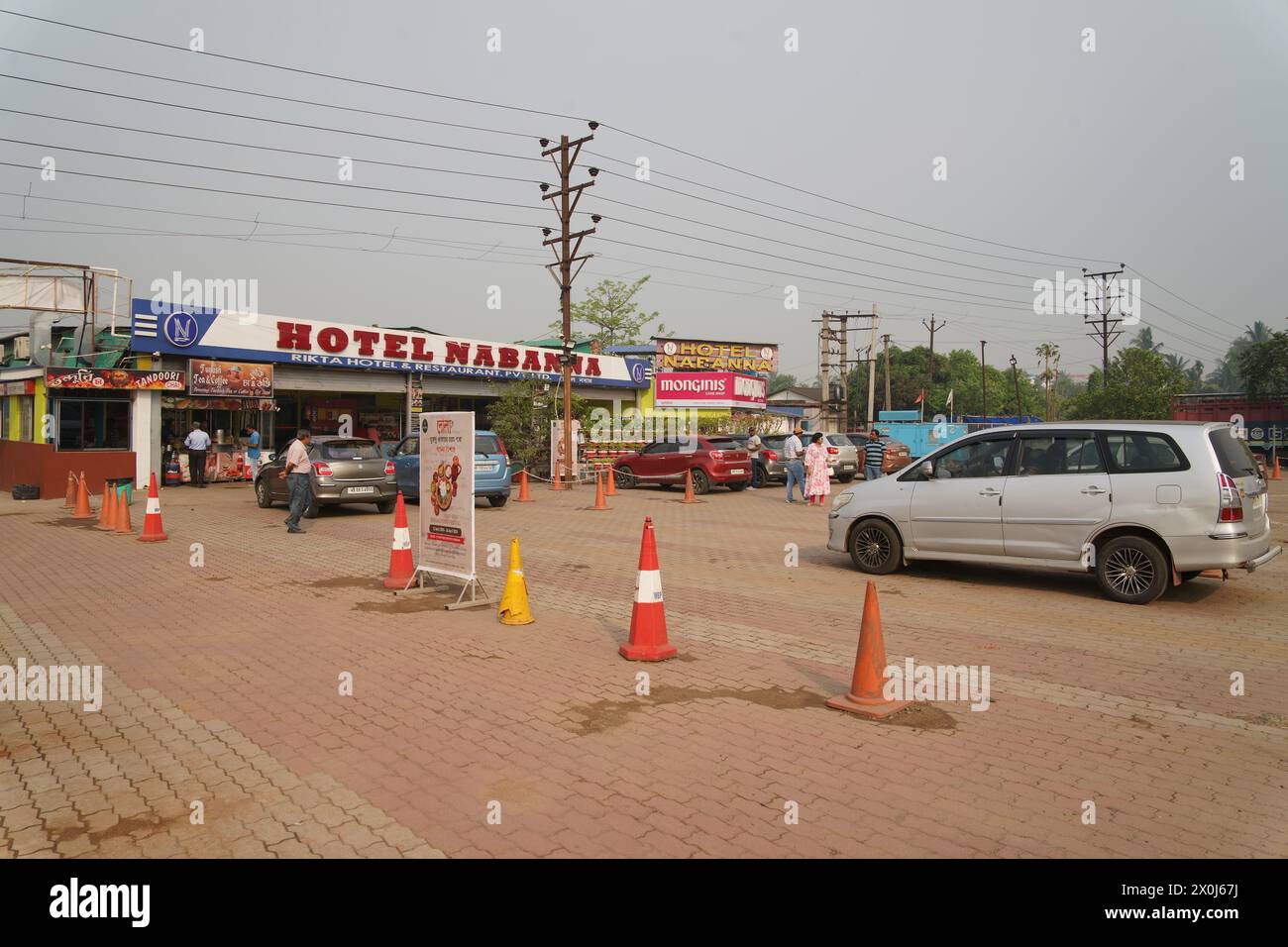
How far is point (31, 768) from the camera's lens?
4500 mm

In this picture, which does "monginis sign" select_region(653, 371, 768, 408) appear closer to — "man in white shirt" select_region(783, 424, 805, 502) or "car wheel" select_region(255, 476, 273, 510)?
"man in white shirt" select_region(783, 424, 805, 502)

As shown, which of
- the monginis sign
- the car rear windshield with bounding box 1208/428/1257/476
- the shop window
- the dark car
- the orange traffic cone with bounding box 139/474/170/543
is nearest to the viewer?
the car rear windshield with bounding box 1208/428/1257/476

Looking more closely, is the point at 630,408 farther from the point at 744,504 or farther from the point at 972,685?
the point at 972,685

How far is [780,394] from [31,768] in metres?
89.3

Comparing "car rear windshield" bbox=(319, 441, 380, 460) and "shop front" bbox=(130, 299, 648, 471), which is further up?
"shop front" bbox=(130, 299, 648, 471)

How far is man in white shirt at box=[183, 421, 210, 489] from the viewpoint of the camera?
22.4 meters

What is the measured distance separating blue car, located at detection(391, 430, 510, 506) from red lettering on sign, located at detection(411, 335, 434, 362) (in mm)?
9787

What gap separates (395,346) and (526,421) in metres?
4.70

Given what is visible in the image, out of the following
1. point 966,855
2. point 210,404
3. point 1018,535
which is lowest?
point 966,855

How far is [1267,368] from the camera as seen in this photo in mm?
49125

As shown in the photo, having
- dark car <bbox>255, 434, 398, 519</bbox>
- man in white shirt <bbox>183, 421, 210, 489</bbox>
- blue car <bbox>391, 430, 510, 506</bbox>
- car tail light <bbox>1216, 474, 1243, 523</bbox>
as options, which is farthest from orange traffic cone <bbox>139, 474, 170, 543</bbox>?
car tail light <bbox>1216, 474, 1243, 523</bbox>

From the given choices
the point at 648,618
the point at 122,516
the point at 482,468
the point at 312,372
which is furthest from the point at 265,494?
the point at 648,618

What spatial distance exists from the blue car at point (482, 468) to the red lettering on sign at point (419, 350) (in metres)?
9.79
